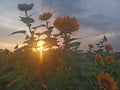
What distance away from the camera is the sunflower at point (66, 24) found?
3898 millimetres

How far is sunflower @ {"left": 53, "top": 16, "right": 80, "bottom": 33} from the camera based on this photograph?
3898 millimetres

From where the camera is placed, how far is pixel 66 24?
4.03m

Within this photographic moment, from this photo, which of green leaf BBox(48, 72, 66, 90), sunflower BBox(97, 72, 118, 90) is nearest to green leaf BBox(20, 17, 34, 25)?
sunflower BBox(97, 72, 118, 90)

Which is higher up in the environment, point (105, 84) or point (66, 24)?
point (66, 24)

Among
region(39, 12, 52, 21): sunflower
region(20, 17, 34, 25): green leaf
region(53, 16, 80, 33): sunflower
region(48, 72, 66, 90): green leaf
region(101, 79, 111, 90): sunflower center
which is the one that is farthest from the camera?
region(39, 12, 52, 21): sunflower

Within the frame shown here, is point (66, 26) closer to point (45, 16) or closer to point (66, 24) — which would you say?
point (66, 24)

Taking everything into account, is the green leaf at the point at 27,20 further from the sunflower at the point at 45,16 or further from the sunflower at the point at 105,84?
the sunflower at the point at 105,84

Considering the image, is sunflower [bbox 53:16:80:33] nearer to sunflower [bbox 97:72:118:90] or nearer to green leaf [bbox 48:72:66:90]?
sunflower [bbox 97:72:118:90]

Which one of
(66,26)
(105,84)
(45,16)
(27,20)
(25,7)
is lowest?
(105,84)

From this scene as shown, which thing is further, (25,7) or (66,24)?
(25,7)

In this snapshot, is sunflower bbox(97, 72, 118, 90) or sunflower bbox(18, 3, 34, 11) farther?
sunflower bbox(18, 3, 34, 11)

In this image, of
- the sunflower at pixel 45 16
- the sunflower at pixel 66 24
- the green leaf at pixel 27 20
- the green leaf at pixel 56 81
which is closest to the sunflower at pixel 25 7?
the sunflower at pixel 45 16

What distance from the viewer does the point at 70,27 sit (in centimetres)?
396

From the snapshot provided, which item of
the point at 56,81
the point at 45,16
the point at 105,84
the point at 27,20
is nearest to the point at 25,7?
the point at 45,16
